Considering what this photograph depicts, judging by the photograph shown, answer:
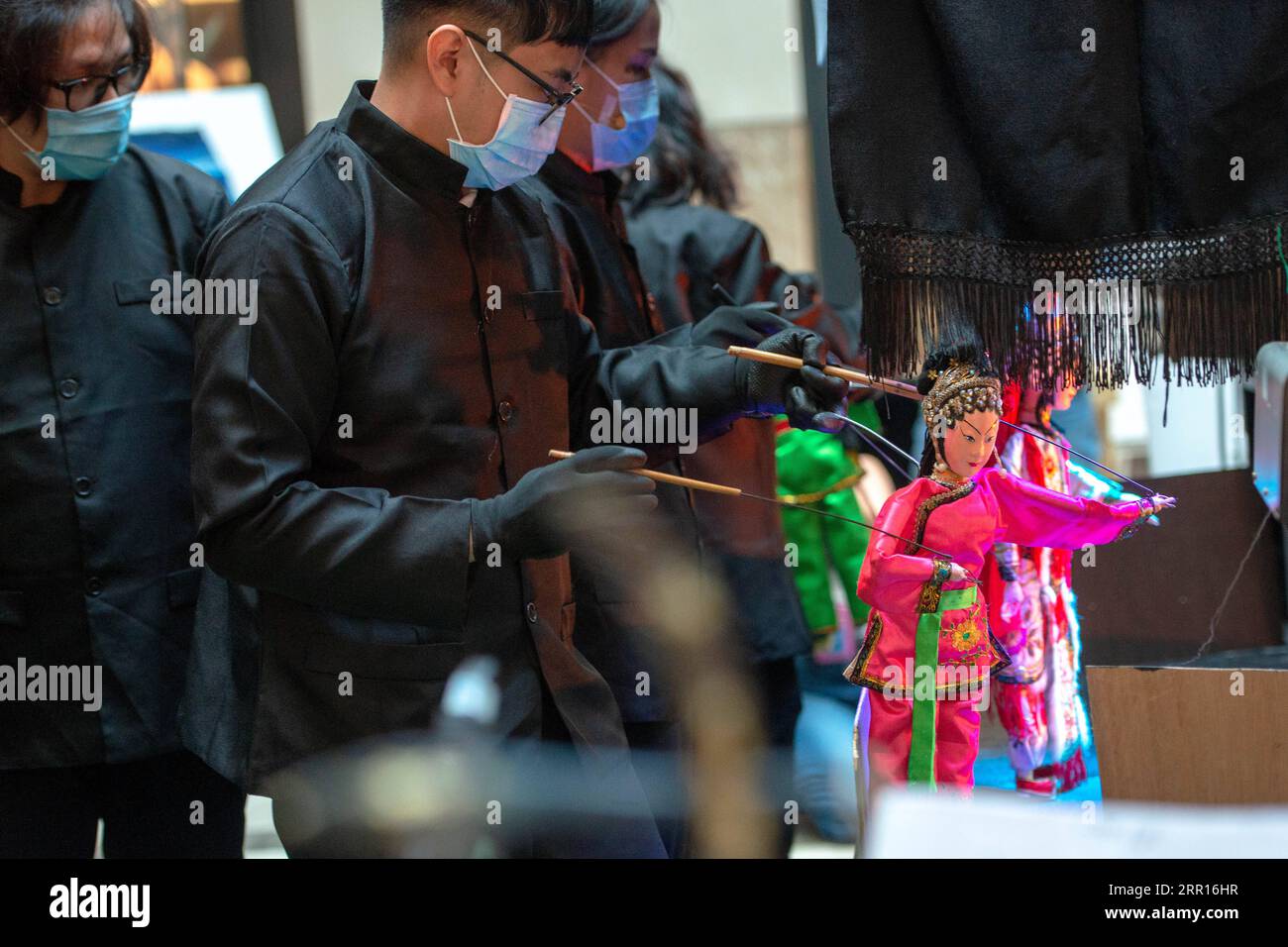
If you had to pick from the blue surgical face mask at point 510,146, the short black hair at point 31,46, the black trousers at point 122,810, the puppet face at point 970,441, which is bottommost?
the black trousers at point 122,810

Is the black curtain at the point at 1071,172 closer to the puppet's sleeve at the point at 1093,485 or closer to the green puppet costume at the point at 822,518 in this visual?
the puppet's sleeve at the point at 1093,485

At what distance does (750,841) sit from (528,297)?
3.91ft

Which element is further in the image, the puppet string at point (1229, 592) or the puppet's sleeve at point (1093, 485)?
the puppet string at point (1229, 592)

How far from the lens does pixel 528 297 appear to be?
1.86 m

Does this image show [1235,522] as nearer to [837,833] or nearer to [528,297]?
[528,297]

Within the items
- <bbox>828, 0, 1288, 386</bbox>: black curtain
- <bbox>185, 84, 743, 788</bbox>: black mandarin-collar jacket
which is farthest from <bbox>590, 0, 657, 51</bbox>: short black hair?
<bbox>828, 0, 1288, 386</bbox>: black curtain

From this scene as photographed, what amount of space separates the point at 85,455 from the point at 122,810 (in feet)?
1.73

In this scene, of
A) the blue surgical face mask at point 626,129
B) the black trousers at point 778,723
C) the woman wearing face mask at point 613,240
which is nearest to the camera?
the woman wearing face mask at point 613,240

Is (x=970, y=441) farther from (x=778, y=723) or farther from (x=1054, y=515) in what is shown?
(x=778, y=723)

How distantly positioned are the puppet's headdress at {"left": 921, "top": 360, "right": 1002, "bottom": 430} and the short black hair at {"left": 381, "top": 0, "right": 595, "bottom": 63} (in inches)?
24.7

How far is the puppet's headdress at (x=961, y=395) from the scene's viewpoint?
175 cm

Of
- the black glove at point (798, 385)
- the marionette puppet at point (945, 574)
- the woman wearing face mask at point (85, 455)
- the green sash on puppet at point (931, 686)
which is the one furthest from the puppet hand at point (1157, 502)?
the woman wearing face mask at point (85, 455)

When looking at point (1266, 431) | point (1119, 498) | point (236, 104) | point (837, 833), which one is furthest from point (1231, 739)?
point (236, 104)

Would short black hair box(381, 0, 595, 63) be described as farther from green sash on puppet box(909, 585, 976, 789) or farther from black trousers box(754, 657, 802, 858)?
black trousers box(754, 657, 802, 858)
